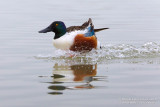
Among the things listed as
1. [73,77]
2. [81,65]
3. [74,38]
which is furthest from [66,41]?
[73,77]

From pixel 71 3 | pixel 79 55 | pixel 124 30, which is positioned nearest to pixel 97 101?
pixel 79 55

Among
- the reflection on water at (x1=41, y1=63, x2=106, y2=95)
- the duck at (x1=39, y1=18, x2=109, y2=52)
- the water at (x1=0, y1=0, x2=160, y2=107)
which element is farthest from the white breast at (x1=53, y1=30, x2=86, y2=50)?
the reflection on water at (x1=41, y1=63, x2=106, y2=95)

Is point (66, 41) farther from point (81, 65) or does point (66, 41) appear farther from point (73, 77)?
point (73, 77)

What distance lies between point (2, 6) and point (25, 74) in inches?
422

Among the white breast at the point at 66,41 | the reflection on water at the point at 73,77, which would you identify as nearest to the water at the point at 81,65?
the reflection on water at the point at 73,77

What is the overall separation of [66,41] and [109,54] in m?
0.85

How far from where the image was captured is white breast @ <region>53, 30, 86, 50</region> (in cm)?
889

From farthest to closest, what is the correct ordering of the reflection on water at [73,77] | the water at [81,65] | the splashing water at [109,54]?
the splashing water at [109,54] < the reflection on water at [73,77] < the water at [81,65]

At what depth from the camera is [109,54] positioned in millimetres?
8969

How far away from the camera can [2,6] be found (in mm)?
17391

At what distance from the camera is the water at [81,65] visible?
5719 mm

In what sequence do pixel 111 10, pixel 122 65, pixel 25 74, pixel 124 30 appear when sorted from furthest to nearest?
1. pixel 111 10
2. pixel 124 30
3. pixel 122 65
4. pixel 25 74

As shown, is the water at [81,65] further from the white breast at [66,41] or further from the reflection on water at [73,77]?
the white breast at [66,41]

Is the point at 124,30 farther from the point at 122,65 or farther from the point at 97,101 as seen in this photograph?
the point at 97,101
